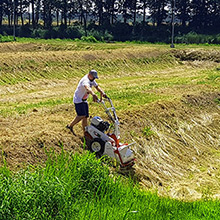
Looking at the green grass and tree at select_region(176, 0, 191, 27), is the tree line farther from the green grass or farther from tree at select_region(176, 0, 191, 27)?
the green grass

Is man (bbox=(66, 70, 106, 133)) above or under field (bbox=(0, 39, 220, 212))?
above

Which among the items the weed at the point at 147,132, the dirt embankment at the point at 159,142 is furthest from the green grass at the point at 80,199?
the weed at the point at 147,132

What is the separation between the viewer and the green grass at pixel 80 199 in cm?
589

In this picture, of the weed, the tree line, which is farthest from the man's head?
the tree line

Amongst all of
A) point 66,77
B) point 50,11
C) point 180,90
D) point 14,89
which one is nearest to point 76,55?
point 66,77

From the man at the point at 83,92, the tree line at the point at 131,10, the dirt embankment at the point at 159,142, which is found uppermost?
the tree line at the point at 131,10

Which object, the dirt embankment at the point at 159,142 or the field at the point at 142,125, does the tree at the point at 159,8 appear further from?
the dirt embankment at the point at 159,142

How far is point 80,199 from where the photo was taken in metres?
6.89

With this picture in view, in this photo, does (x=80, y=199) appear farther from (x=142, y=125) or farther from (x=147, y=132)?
(x=142, y=125)

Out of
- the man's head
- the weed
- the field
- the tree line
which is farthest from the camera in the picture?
the tree line

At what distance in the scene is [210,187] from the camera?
10.4 meters

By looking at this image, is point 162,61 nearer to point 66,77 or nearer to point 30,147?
point 66,77

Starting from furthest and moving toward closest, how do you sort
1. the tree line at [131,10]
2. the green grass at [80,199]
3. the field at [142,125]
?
the tree line at [131,10], the field at [142,125], the green grass at [80,199]

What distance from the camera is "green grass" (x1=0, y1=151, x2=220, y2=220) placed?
19.3 ft
